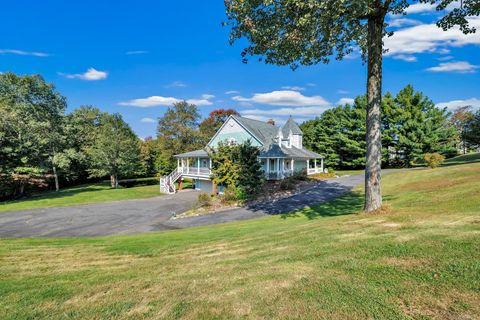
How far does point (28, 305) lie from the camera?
3.89m

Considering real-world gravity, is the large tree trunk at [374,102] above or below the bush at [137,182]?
above

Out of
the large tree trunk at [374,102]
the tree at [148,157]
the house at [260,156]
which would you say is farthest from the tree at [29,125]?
the large tree trunk at [374,102]

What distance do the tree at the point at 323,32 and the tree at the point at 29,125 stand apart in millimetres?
27673

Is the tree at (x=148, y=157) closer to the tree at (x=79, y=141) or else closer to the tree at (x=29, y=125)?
the tree at (x=79, y=141)

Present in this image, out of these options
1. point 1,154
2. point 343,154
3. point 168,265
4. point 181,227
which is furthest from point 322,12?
point 343,154

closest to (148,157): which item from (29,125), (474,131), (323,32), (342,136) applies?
(29,125)

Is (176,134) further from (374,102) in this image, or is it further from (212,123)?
(374,102)

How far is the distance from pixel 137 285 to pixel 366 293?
392 centimetres

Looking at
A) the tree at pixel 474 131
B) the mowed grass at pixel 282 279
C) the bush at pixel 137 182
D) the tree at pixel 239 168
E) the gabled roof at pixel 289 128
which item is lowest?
the bush at pixel 137 182

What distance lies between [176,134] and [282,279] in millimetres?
40426

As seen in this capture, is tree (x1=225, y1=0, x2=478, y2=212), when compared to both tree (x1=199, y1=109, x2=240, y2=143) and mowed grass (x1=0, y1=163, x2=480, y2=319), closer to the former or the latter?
mowed grass (x1=0, y1=163, x2=480, y2=319)

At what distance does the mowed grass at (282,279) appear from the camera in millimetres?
3270

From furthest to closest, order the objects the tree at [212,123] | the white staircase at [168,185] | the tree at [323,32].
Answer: the tree at [212,123] → the white staircase at [168,185] → the tree at [323,32]

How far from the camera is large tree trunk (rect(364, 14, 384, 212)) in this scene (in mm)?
8766
